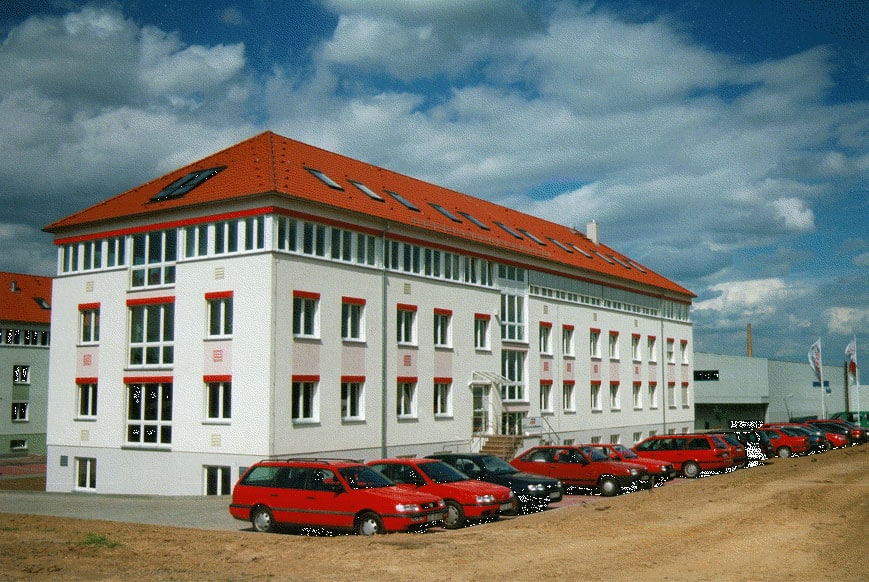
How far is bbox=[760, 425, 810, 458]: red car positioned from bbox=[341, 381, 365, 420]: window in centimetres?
2142

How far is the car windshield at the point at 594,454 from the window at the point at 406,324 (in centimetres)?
827

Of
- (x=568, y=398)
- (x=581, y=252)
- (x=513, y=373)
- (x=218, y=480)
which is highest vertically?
(x=581, y=252)

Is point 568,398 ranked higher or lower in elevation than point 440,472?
higher

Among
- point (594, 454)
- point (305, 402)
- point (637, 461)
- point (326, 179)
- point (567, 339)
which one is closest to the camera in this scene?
point (594, 454)

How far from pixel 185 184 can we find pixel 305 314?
6760mm

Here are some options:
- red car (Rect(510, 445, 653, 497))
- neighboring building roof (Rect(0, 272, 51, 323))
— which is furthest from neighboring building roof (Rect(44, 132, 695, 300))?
neighboring building roof (Rect(0, 272, 51, 323))

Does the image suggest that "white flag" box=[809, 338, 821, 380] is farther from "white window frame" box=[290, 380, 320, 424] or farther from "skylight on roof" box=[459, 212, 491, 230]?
"white window frame" box=[290, 380, 320, 424]

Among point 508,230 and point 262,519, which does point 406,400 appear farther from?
point 262,519

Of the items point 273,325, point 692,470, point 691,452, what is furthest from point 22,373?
point 692,470

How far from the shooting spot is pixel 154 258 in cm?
3064

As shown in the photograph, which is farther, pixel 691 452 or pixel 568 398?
pixel 568 398

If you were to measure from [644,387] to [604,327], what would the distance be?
627cm

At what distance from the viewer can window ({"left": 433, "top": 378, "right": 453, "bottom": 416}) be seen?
3475cm

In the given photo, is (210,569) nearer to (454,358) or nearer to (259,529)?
(259,529)
